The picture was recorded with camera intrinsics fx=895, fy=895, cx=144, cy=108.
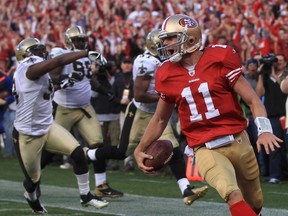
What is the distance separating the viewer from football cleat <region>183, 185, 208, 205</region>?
720 centimetres

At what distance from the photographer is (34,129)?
794cm

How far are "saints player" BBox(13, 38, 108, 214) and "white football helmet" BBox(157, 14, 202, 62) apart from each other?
7.62 feet

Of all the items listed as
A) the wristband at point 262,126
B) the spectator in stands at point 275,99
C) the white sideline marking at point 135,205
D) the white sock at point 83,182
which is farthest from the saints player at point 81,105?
the wristband at point 262,126

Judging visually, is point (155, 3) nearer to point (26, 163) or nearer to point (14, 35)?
point (14, 35)

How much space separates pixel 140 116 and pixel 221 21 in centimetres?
633

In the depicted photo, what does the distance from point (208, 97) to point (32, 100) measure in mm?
2696

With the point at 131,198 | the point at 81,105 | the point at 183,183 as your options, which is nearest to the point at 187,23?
the point at 183,183

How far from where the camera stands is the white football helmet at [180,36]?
5.68 metres

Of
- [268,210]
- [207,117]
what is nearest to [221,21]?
[268,210]

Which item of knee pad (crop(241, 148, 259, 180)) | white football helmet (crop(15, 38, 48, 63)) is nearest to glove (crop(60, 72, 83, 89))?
white football helmet (crop(15, 38, 48, 63))

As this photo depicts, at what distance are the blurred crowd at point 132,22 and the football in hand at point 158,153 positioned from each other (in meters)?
6.55

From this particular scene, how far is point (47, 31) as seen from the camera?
19.3 meters

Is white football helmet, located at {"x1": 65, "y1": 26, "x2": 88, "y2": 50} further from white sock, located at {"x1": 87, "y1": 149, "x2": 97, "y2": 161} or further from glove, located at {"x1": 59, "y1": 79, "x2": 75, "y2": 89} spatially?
white sock, located at {"x1": 87, "y1": 149, "x2": 97, "y2": 161}

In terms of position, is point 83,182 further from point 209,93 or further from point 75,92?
point 209,93
